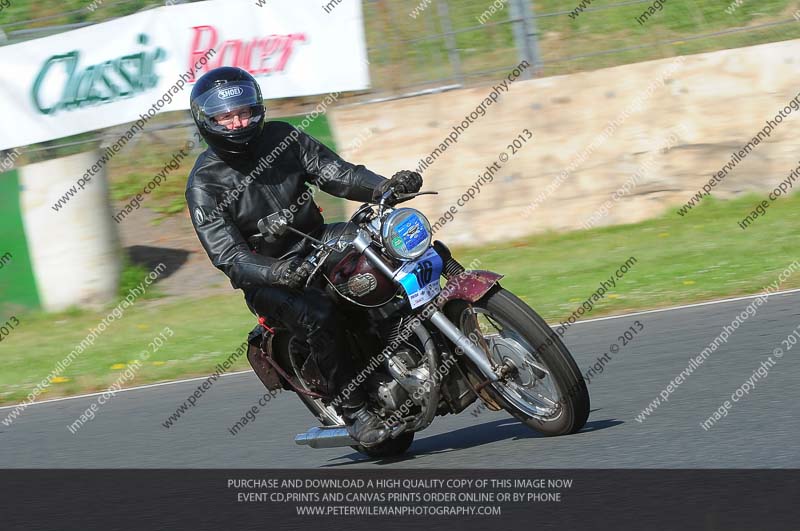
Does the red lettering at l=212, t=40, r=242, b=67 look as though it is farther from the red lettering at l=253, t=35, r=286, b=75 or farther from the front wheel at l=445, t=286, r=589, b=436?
the front wheel at l=445, t=286, r=589, b=436

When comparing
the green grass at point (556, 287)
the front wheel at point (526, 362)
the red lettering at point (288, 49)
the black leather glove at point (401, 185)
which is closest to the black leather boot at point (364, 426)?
the front wheel at point (526, 362)

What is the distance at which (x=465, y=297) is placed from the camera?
207 inches

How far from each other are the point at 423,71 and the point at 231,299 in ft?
11.6

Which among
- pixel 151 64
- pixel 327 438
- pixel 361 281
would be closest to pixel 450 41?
pixel 151 64

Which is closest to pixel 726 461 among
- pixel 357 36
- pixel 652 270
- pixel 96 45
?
pixel 652 270

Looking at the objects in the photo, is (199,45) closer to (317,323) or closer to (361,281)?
(317,323)

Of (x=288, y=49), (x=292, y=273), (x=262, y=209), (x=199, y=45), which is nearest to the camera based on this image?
(x=292, y=273)

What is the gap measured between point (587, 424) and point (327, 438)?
1.39 meters

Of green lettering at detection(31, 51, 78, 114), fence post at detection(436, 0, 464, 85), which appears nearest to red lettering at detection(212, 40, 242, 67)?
green lettering at detection(31, 51, 78, 114)

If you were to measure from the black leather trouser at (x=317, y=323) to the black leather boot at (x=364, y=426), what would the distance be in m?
0.05

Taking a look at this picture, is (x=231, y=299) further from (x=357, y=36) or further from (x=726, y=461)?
(x=726, y=461)

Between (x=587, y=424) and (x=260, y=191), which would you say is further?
(x=260, y=191)

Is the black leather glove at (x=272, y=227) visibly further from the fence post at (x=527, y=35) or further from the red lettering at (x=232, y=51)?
the fence post at (x=527, y=35)

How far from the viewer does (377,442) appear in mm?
5766
